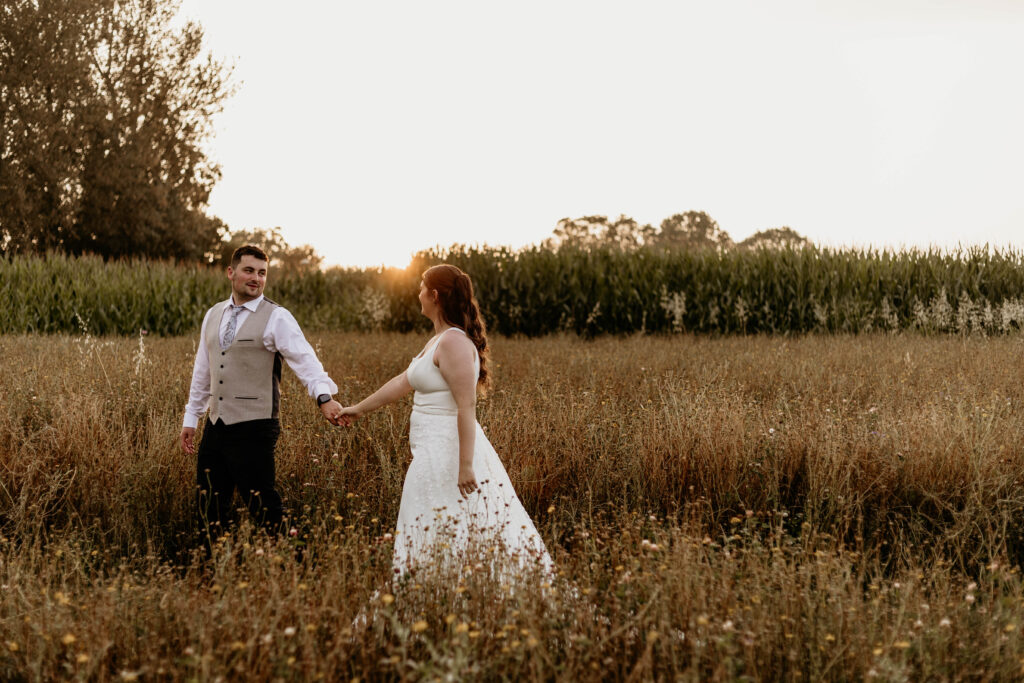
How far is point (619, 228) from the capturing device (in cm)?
5119

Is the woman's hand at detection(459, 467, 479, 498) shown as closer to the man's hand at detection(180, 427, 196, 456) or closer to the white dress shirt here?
the white dress shirt

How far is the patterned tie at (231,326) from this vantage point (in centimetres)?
466

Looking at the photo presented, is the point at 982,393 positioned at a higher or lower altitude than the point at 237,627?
higher

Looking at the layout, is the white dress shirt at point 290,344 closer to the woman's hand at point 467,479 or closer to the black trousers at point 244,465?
the black trousers at point 244,465

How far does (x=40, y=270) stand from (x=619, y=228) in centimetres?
3828

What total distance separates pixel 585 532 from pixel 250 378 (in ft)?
7.36

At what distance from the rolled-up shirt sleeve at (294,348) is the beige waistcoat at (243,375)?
0.05 metres

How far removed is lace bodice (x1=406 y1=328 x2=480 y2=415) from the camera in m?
4.24

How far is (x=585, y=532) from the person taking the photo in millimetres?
4098

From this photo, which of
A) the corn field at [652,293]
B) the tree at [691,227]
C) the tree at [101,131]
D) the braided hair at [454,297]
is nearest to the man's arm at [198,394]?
the braided hair at [454,297]

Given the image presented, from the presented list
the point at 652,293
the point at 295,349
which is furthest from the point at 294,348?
the point at 652,293

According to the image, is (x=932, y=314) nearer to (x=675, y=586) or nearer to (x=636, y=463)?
(x=636, y=463)

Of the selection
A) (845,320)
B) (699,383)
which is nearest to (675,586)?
(699,383)

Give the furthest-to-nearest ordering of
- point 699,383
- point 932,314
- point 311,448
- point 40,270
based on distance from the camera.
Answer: point 40,270 → point 932,314 → point 699,383 → point 311,448
